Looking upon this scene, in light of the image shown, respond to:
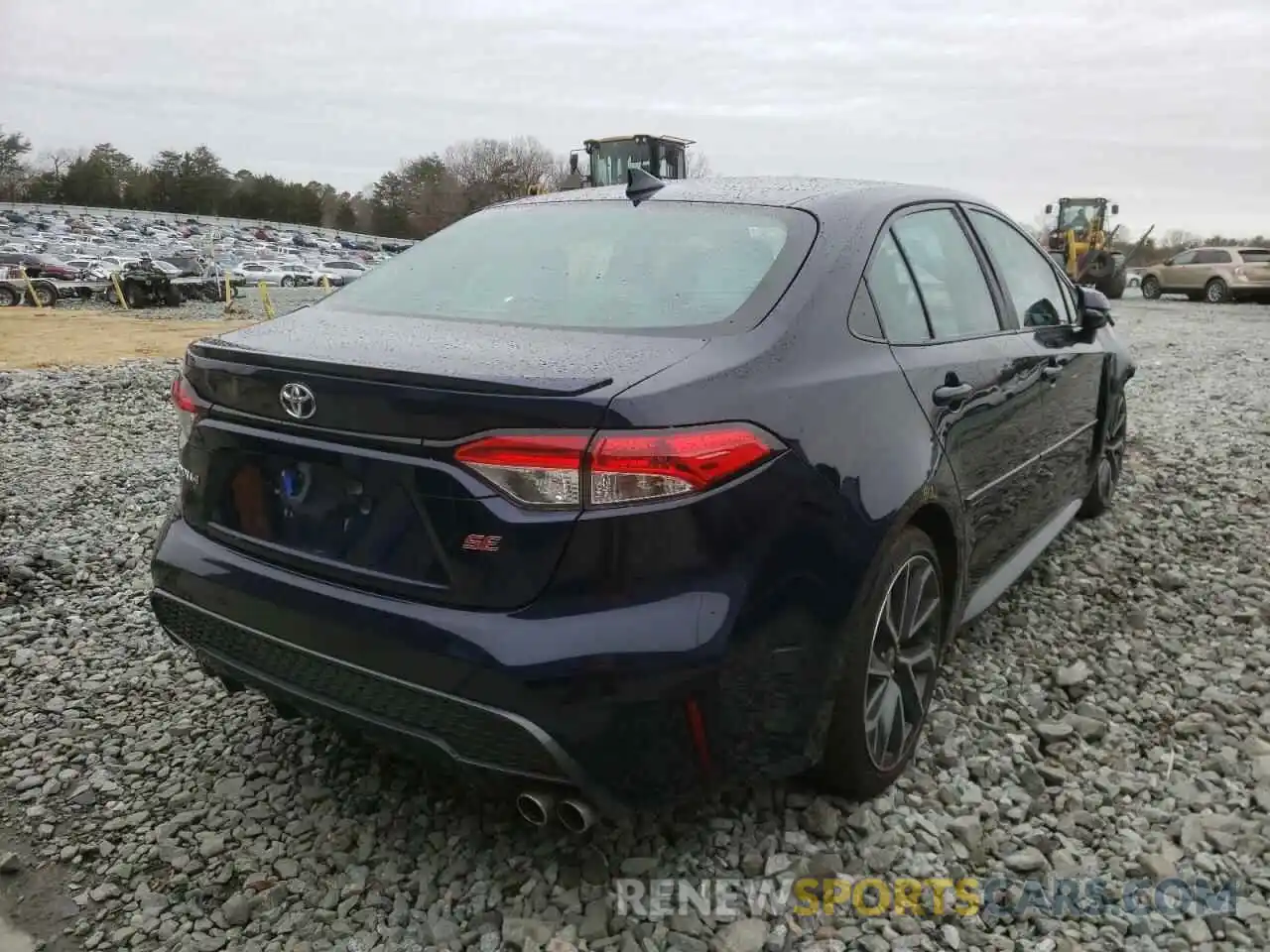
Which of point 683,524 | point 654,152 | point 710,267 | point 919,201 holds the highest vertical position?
point 654,152

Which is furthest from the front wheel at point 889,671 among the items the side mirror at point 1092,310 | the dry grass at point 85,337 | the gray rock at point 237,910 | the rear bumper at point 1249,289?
the rear bumper at point 1249,289

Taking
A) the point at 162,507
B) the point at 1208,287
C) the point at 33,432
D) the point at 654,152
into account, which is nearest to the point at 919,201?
the point at 162,507

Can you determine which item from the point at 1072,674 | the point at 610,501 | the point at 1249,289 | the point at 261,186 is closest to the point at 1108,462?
the point at 1072,674

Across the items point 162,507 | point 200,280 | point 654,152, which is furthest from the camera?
point 200,280

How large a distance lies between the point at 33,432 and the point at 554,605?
Answer: 6.98 metres

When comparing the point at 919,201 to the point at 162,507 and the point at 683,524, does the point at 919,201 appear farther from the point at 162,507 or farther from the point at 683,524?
the point at 162,507

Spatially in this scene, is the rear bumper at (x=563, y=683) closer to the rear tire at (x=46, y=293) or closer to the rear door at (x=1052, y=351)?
the rear door at (x=1052, y=351)

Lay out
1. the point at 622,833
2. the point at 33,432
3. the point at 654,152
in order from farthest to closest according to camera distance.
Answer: the point at 654,152 < the point at 33,432 < the point at 622,833

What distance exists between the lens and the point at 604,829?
96.0 inches

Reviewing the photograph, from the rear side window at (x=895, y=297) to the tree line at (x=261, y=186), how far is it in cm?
8497

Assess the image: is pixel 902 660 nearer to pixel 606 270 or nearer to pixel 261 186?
pixel 606 270

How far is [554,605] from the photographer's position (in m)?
1.86

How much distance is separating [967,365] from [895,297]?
0.35 metres

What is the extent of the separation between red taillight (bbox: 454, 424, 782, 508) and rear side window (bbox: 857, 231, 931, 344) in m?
0.88
